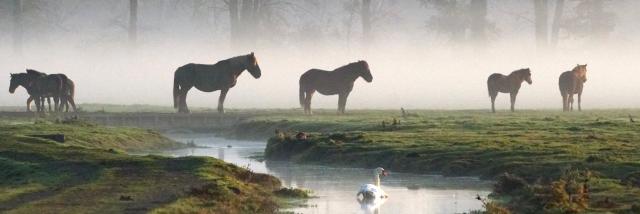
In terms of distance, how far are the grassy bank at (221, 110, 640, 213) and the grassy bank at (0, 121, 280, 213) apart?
6.42 m

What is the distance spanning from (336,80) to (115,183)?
→ 44715 mm

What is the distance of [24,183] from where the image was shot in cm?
3959

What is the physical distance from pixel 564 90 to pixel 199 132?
22.3 metres

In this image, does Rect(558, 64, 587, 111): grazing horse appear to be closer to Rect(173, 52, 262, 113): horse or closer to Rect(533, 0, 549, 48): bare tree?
Rect(173, 52, 262, 113): horse

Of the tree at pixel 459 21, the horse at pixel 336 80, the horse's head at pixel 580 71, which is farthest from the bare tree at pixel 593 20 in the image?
the horse at pixel 336 80

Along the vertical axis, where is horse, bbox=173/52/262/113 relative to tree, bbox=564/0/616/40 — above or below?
below

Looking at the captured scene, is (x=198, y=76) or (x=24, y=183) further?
(x=198, y=76)

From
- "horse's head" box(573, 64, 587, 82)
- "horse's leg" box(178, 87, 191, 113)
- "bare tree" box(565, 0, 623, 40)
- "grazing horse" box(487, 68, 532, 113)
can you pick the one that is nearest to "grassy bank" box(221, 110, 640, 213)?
"horse's leg" box(178, 87, 191, 113)

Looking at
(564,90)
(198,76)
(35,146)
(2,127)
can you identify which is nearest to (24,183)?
(35,146)

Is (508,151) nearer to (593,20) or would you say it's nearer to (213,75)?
(213,75)

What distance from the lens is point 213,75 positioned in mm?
85188

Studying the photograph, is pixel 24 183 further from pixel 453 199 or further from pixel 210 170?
pixel 453 199

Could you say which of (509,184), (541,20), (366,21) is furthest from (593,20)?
(509,184)

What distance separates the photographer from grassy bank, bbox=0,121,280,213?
113 ft
